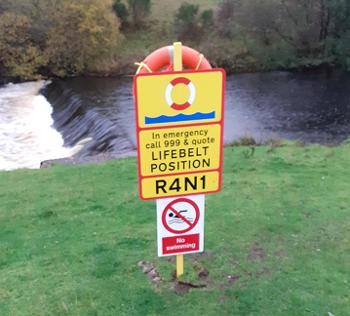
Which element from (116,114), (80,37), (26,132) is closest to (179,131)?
(26,132)

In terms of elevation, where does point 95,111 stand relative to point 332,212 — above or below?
below

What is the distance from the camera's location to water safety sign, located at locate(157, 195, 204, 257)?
5520 millimetres

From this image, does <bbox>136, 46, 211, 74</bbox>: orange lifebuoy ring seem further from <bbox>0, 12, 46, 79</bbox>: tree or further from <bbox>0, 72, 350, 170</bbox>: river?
<bbox>0, 12, 46, 79</bbox>: tree

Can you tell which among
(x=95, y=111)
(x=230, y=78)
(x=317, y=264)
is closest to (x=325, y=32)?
(x=230, y=78)

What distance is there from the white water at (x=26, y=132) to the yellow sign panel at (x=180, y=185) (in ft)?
42.6

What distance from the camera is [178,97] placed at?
16.6 feet

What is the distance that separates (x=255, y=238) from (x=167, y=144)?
258 cm

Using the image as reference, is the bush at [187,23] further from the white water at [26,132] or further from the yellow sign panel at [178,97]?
the yellow sign panel at [178,97]

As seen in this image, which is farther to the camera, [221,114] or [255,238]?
[255,238]

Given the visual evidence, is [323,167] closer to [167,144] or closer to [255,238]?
[255,238]

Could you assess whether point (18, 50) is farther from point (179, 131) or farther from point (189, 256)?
point (179, 131)

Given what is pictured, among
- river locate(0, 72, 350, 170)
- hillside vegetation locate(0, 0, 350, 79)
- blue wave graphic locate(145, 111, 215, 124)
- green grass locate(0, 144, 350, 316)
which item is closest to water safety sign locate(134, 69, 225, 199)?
blue wave graphic locate(145, 111, 215, 124)

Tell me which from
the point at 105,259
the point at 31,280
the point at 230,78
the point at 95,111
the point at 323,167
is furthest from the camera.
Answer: the point at 230,78

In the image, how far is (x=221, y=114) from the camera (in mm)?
5301
